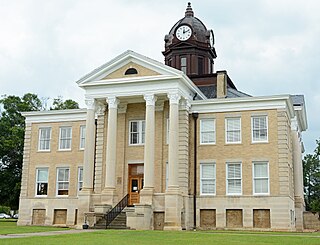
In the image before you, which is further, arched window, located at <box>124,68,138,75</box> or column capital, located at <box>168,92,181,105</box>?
arched window, located at <box>124,68,138,75</box>

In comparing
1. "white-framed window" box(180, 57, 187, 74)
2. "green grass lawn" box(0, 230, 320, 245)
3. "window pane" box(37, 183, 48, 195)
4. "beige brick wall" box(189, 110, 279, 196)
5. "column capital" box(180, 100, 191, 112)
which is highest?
"white-framed window" box(180, 57, 187, 74)

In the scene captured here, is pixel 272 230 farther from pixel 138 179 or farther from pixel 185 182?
pixel 138 179

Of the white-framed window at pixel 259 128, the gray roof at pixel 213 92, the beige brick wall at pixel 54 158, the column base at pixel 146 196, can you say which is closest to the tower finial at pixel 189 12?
the gray roof at pixel 213 92

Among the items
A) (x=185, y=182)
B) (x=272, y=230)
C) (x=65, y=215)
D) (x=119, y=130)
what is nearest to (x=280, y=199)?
(x=272, y=230)

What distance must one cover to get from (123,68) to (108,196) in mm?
8524

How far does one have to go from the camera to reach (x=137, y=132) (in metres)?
34.6

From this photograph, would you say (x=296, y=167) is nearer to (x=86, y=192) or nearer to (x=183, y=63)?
(x=183, y=63)

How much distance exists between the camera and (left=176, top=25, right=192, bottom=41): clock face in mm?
43875

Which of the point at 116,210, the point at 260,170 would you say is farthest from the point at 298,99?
the point at 116,210

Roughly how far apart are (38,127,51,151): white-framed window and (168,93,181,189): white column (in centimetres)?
1141

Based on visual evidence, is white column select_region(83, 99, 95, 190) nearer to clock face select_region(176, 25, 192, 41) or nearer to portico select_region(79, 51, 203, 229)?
portico select_region(79, 51, 203, 229)

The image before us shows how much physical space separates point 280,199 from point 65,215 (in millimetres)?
15220

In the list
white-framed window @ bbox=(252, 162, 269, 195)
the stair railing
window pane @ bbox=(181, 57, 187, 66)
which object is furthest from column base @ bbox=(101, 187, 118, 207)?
window pane @ bbox=(181, 57, 187, 66)

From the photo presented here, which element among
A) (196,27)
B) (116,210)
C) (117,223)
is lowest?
(117,223)
